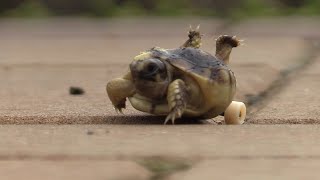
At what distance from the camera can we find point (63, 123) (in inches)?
109

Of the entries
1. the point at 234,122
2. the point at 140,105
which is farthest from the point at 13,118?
the point at 234,122

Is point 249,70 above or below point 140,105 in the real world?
below

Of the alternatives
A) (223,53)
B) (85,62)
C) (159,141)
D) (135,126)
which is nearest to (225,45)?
(223,53)

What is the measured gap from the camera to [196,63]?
2.68 meters

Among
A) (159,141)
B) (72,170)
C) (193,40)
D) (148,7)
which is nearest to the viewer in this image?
(72,170)

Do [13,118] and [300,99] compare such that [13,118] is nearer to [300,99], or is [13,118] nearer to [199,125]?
[199,125]

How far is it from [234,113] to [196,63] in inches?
7.5

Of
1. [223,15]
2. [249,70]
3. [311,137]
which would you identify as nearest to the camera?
[311,137]

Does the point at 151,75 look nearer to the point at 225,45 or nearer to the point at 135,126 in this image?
the point at 135,126

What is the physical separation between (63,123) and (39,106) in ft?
1.62

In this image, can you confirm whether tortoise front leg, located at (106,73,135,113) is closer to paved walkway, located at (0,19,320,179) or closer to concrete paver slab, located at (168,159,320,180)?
paved walkway, located at (0,19,320,179)

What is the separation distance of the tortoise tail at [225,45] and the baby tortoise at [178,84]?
6.0 inches

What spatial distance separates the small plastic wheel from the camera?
2.74 metres

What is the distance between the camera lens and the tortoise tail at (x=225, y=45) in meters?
2.88
